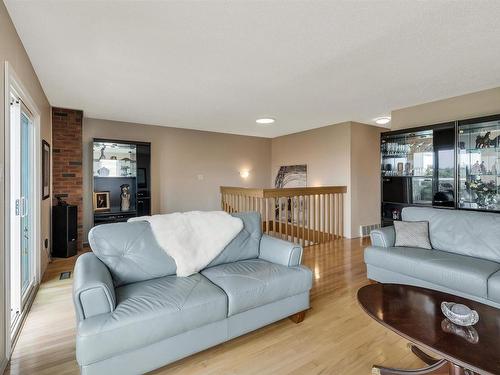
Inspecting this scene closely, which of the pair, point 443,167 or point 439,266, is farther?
point 443,167

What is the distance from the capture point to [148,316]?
4.99 feet

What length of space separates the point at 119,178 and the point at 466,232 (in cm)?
514

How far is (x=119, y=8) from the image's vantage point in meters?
1.78

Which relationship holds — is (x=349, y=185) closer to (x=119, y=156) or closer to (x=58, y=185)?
(x=119, y=156)

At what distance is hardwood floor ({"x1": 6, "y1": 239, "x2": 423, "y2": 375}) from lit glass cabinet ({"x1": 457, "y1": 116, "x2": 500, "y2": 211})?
2.17 metres

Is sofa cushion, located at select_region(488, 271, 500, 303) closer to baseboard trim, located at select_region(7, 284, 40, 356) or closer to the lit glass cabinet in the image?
the lit glass cabinet

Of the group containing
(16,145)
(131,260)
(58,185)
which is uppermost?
(16,145)

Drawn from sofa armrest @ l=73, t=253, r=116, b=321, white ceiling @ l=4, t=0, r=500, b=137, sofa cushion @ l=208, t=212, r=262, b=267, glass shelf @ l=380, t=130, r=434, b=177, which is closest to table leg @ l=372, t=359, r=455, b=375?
sofa cushion @ l=208, t=212, r=262, b=267

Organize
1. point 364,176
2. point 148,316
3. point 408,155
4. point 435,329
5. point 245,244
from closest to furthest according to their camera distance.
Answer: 1. point 435,329
2. point 148,316
3. point 245,244
4. point 408,155
5. point 364,176

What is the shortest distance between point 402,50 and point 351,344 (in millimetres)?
2432

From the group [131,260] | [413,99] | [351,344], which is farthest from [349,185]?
[131,260]

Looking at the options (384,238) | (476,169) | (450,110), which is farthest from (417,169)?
(384,238)

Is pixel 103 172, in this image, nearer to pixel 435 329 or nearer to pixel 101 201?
pixel 101 201

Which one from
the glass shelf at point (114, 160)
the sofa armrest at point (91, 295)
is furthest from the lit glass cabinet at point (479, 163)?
the glass shelf at point (114, 160)
